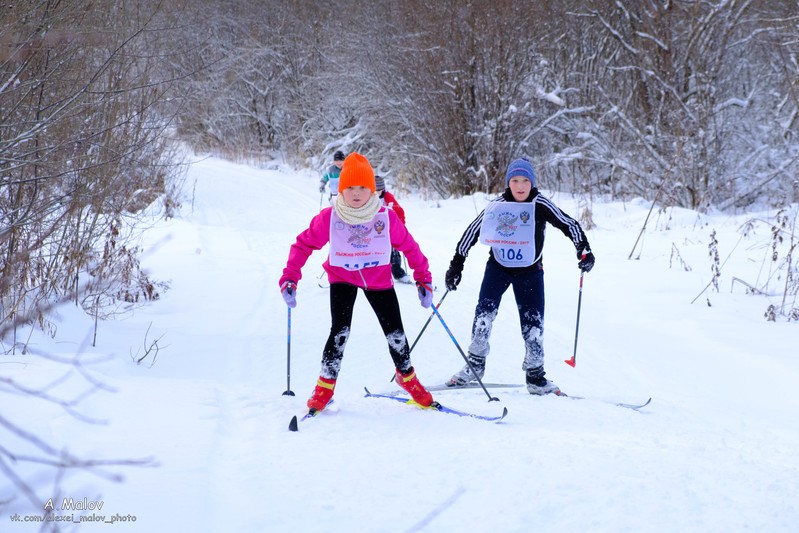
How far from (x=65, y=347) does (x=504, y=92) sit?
12.5 metres

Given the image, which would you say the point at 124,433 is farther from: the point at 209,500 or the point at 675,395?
the point at 675,395

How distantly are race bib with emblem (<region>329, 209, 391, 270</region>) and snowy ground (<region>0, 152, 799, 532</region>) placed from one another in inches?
37.8

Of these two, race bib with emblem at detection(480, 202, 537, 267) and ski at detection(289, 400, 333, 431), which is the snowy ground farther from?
race bib with emblem at detection(480, 202, 537, 267)

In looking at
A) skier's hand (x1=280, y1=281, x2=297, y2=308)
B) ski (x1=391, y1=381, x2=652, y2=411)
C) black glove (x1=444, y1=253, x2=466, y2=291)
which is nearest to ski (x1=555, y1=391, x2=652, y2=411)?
ski (x1=391, y1=381, x2=652, y2=411)

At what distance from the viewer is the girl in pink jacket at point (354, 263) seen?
4.52 metres

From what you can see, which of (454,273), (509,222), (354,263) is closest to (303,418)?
(354,263)

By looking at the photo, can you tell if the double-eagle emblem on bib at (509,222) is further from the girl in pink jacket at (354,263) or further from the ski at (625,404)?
the ski at (625,404)

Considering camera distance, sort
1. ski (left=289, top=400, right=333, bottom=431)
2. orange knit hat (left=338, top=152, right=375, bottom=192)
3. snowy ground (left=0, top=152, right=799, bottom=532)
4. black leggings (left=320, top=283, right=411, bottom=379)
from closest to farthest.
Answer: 1. snowy ground (left=0, top=152, right=799, bottom=532)
2. ski (left=289, top=400, right=333, bottom=431)
3. orange knit hat (left=338, top=152, right=375, bottom=192)
4. black leggings (left=320, top=283, right=411, bottom=379)

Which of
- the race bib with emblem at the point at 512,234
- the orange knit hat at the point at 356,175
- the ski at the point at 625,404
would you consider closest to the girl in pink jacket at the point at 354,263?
the orange knit hat at the point at 356,175

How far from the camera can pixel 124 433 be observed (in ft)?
12.1

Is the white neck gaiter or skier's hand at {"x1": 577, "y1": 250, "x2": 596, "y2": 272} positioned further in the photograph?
skier's hand at {"x1": 577, "y1": 250, "x2": 596, "y2": 272}

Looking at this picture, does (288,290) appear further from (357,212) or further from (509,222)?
(509,222)

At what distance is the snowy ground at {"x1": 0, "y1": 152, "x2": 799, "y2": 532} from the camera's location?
2.92m

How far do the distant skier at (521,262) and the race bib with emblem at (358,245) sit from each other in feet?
2.86
